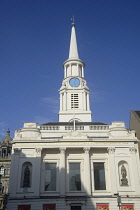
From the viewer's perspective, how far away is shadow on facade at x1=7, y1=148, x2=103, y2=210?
31703 mm

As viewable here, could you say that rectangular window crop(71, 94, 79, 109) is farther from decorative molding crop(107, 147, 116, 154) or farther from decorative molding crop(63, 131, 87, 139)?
decorative molding crop(107, 147, 116, 154)

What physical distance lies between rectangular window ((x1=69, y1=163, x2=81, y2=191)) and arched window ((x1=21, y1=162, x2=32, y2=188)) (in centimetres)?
610

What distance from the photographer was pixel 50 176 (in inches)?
1357

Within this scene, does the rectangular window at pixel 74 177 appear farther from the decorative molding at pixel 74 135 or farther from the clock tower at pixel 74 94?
the clock tower at pixel 74 94

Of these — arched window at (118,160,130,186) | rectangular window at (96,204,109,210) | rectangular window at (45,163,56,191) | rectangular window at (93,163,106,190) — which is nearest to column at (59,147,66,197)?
rectangular window at (45,163,56,191)

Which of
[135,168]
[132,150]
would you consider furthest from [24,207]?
[132,150]

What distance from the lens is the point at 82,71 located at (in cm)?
6400

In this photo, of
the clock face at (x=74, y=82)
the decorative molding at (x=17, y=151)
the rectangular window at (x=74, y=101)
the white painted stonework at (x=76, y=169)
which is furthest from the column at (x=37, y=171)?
the clock face at (x=74, y=82)

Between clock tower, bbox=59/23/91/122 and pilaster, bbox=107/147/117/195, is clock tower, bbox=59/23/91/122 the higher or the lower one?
the higher one

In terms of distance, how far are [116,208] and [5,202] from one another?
15288 millimetres

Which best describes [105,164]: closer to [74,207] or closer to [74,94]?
[74,207]

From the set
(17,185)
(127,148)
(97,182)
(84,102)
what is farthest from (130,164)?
(84,102)

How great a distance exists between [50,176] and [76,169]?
4.08m

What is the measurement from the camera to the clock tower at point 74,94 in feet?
181
